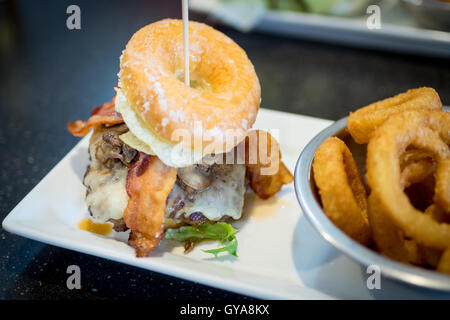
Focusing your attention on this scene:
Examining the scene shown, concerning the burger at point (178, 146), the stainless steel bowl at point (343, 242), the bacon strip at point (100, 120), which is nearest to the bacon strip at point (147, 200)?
the burger at point (178, 146)

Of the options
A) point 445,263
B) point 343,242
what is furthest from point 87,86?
point 445,263

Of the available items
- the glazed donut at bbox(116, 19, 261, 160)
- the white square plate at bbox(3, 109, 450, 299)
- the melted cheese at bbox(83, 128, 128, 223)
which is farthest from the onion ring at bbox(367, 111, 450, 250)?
the melted cheese at bbox(83, 128, 128, 223)

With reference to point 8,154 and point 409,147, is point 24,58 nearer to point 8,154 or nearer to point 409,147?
point 8,154

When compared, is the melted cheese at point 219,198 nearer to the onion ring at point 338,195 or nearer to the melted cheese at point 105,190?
the melted cheese at point 105,190

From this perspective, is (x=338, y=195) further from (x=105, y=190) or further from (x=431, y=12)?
(x=431, y=12)

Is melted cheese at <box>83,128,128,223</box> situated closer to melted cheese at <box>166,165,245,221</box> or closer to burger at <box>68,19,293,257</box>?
burger at <box>68,19,293,257</box>
